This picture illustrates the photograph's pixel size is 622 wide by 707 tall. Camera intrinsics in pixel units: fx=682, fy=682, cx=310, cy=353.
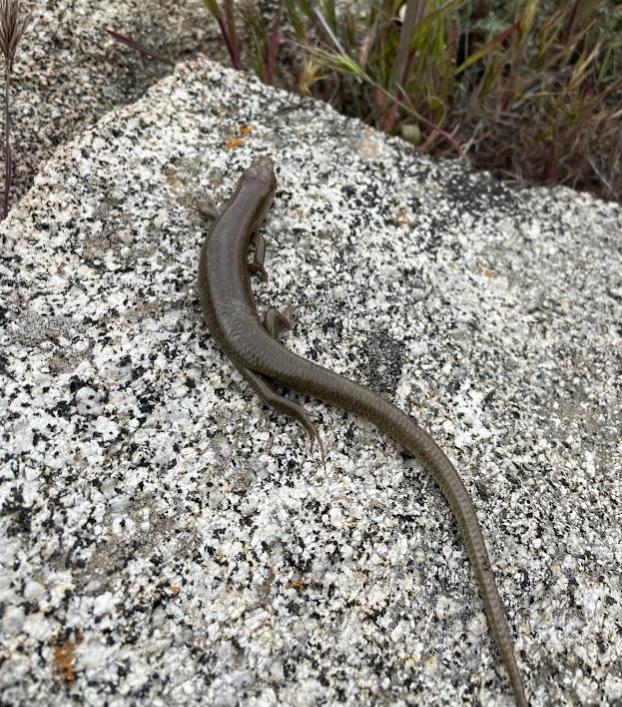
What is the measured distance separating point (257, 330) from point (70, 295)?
2.80 feet

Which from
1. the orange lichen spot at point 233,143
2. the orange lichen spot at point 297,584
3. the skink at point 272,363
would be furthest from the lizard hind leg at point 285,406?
the orange lichen spot at point 233,143

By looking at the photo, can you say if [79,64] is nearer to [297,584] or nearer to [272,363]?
[272,363]

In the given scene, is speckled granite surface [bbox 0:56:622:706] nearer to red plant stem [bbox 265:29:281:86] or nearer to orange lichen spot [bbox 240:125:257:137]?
orange lichen spot [bbox 240:125:257:137]

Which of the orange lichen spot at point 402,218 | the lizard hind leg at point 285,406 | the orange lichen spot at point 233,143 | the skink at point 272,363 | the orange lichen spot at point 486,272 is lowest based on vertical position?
the lizard hind leg at point 285,406

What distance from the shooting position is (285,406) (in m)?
2.84

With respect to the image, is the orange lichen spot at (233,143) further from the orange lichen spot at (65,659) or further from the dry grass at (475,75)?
the orange lichen spot at (65,659)

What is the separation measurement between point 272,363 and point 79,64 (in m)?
2.12

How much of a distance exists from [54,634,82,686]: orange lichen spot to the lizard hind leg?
1.11 meters

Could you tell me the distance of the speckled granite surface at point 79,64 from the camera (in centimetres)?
353

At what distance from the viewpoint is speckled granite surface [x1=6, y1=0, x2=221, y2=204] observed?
139 inches

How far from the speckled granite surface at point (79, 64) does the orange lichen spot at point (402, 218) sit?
1.69m

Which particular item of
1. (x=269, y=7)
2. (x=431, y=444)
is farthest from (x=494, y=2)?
(x=431, y=444)

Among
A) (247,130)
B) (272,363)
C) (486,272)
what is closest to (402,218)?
(486,272)

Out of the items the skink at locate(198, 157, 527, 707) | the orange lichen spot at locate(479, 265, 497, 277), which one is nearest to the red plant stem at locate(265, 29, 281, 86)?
the skink at locate(198, 157, 527, 707)
